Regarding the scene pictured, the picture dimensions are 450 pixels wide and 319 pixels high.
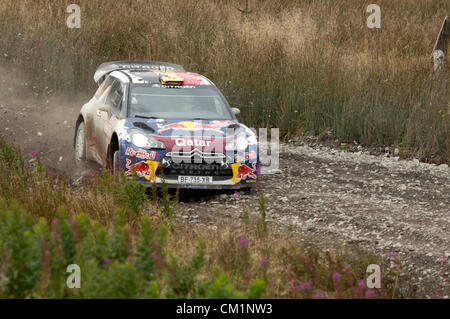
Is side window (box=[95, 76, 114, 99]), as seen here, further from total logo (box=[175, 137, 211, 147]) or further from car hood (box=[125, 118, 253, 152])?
total logo (box=[175, 137, 211, 147])

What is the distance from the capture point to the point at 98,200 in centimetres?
908

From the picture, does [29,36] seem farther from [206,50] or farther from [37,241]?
[37,241]

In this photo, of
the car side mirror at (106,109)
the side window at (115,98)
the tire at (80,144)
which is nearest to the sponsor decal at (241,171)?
the side window at (115,98)

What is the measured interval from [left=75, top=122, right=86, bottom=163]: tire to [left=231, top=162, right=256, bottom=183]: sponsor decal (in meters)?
3.06

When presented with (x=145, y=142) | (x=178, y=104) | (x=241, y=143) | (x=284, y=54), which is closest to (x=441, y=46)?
(x=284, y=54)

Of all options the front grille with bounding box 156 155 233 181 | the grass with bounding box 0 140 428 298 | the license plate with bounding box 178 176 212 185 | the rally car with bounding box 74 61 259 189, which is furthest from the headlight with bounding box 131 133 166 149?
the grass with bounding box 0 140 428 298

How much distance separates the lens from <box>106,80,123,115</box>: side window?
11.8 m

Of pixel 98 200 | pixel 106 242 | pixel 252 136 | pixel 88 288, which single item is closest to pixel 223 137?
pixel 252 136

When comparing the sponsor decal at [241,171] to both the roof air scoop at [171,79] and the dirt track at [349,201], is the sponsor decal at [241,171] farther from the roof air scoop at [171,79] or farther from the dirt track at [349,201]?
the roof air scoop at [171,79]

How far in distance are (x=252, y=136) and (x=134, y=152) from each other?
5.43 feet

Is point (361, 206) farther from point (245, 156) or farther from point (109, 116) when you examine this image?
point (109, 116)

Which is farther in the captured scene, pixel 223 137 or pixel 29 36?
pixel 29 36

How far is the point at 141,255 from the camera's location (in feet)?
18.5

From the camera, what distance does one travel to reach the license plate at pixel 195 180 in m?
10.7
